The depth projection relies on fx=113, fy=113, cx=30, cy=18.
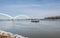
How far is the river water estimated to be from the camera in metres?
1.48

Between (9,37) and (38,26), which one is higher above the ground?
(38,26)

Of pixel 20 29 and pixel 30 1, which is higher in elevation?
pixel 30 1

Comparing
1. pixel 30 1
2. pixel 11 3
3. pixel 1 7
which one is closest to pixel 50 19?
pixel 30 1

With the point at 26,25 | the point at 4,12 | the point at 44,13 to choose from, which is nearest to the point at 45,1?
the point at 44,13

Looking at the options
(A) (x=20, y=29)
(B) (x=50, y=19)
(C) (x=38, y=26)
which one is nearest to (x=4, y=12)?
(A) (x=20, y=29)

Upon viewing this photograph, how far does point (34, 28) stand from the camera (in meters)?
1.52

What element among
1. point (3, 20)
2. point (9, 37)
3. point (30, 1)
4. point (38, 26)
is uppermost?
point (30, 1)

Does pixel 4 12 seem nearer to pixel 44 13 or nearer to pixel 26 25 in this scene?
pixel 26 25

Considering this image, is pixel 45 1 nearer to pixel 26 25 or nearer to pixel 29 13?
pixel 29 13

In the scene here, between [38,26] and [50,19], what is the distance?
0.61 ft

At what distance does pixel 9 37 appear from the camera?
60.4 inches

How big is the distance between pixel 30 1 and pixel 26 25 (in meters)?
0.33

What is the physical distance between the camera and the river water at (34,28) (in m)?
1.48

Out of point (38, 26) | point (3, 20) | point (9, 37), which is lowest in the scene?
point (9, 37)
